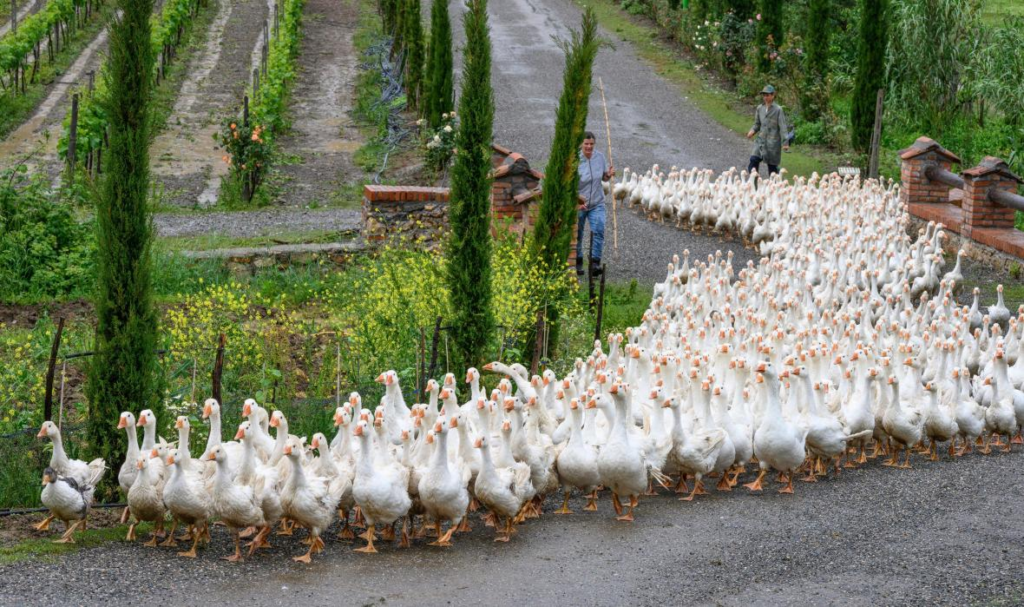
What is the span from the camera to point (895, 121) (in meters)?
24.4

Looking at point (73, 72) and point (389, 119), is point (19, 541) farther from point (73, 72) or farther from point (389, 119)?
point (73, 72)

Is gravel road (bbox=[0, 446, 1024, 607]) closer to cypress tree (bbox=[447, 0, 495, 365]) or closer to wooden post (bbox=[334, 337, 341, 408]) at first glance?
wooden post (bbox=[334, 337, 341, 408])

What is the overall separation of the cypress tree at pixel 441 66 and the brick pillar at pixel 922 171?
287 inches

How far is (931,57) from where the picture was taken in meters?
23.4

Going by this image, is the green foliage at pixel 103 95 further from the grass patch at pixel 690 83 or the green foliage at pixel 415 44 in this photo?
the grass patch at pixel 690 83

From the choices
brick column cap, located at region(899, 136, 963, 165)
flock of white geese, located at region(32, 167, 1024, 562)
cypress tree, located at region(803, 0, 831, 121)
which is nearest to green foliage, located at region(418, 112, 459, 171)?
brick column cap, located at region(899, 136, 963, 165)

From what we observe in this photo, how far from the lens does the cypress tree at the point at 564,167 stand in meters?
13.2

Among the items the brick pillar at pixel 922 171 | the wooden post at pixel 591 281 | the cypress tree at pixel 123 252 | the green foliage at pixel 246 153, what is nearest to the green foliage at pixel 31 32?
the green foliage at pixel 246 153

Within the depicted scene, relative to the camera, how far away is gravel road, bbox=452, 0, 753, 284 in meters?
18.4

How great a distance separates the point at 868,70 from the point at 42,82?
17578 mm

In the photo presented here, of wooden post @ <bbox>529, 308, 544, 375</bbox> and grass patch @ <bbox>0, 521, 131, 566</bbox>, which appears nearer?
grass patch @ <bbox>0, 521, 131, 566</bbox>

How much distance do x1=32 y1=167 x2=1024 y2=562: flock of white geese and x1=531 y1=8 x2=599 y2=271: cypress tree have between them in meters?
1.20

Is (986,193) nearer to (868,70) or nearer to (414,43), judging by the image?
(868,70)

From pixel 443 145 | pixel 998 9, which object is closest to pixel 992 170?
pixel 443 145
